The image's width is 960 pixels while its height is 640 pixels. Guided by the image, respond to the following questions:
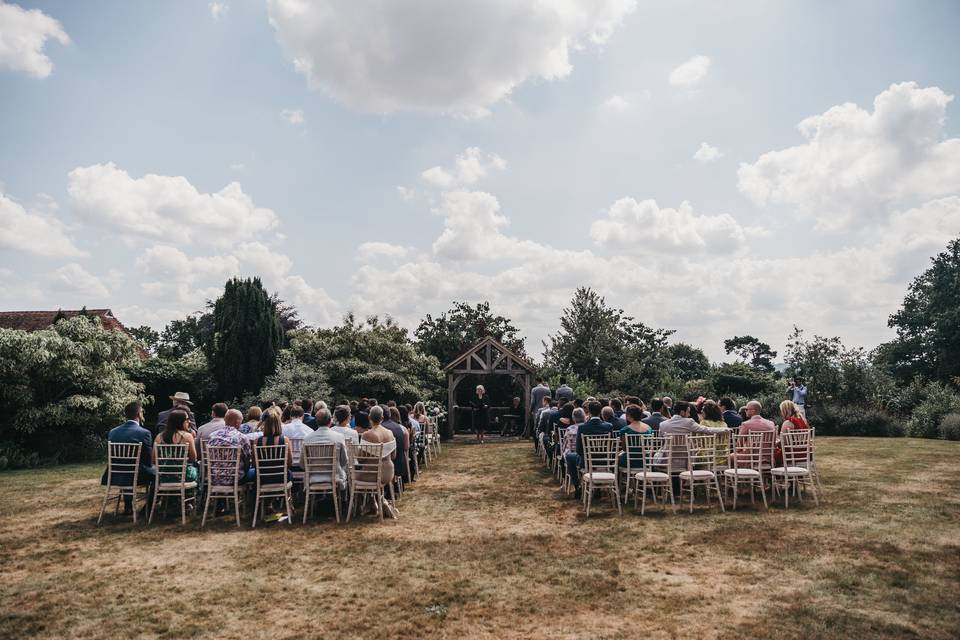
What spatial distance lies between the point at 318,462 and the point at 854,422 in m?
19.3

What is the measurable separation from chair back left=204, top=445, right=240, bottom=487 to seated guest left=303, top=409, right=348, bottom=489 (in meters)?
0.95

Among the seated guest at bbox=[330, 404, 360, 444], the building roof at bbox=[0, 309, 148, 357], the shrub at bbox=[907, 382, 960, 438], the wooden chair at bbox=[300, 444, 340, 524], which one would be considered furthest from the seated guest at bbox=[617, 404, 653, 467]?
the building roof at bbox=[0, 309, 148, 357]

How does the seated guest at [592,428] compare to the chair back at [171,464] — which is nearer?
the chair back at [171,464]

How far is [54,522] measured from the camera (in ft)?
27.0

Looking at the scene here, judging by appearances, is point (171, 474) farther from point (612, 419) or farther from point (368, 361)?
point (368, 361)

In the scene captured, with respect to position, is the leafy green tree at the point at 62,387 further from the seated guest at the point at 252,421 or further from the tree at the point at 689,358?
the tree at the point at 689,358

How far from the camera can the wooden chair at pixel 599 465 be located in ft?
27.4

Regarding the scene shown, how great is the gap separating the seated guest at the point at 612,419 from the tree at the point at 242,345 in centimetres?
1418

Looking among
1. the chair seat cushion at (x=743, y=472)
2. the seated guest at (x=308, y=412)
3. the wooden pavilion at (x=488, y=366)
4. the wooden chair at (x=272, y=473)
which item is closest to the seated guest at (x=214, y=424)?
the wooden chair at (x=272, y=473)

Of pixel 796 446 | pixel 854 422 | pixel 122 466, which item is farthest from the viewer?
pixel 854 422

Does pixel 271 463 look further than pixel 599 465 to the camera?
No

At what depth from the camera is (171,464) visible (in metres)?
8.17

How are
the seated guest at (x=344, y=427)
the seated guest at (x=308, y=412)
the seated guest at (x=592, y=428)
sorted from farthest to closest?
the seated guest at (x=308, y=412), the seated guest at (x=592, y=428), the seated guest at (x=344, y=427)

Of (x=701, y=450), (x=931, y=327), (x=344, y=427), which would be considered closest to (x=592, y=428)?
(x=701, y=450)
